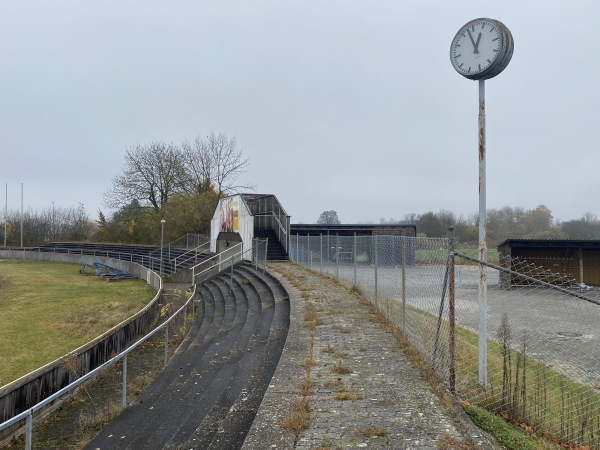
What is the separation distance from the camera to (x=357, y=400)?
445 centimetres

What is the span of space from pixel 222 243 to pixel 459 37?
2361cm

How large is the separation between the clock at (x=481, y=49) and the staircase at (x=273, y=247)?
1843cm

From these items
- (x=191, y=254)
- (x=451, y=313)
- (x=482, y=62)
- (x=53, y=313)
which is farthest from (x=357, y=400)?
(x=191, y=254)

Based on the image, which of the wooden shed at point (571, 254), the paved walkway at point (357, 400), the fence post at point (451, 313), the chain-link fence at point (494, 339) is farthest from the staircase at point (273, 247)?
the fence post at point (451, 313)

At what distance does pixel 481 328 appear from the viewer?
4.93m

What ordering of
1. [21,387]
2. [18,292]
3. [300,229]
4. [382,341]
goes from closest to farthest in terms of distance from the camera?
[21,387] → [382,341] → [18,292] → [300,229]

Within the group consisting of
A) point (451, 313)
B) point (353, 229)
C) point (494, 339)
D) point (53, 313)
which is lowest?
point (53, 313)

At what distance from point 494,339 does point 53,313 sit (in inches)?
539

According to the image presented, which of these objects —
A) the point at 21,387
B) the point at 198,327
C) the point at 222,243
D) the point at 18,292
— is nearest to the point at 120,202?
the point at 222,243

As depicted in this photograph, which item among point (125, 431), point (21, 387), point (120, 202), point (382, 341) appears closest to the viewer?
point (125, 431)

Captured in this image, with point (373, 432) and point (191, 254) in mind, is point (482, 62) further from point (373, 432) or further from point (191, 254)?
point (191, 254)

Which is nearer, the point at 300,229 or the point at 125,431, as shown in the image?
the point at 125,431

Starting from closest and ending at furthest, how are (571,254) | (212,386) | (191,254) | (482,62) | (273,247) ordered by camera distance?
(482,62) → (212,386) → (571,254) → (273,247) → (191,254)

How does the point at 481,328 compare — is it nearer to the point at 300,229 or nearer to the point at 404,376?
the point at 404,376
